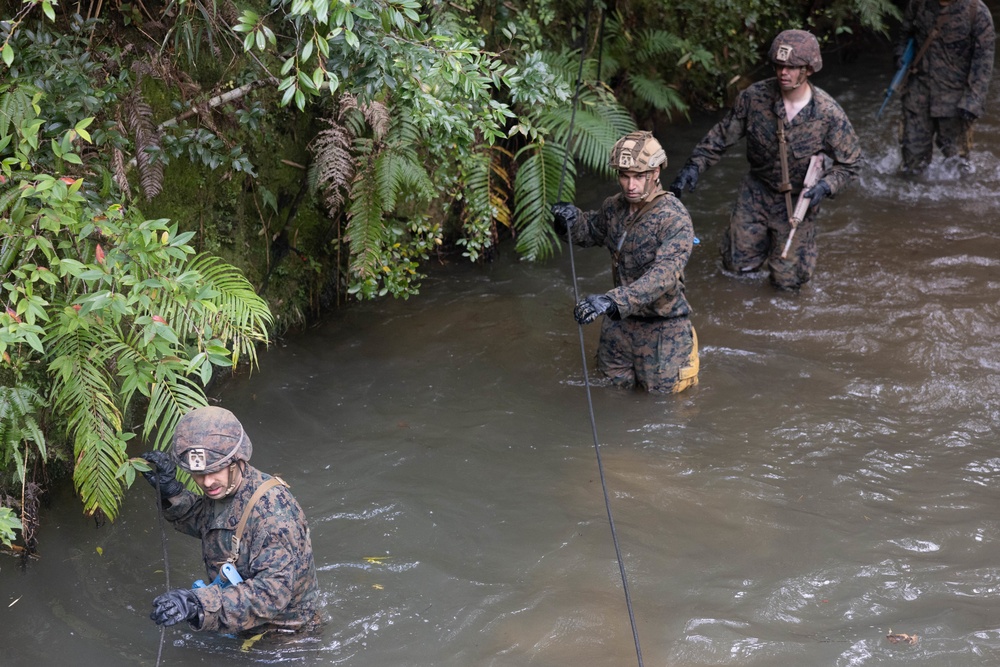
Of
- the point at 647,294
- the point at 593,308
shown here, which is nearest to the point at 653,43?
the point at 647,294

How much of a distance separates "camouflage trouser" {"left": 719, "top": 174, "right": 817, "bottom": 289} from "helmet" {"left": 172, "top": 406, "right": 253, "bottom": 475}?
15.9 ft

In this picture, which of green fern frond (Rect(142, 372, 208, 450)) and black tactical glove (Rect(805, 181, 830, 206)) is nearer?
green fern frond (Rect(142, 372, 208, 450))

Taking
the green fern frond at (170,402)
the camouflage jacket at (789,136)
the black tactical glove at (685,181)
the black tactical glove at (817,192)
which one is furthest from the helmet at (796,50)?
the green fern frond at (170,402)

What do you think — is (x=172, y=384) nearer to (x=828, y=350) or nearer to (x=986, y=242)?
(x=828, y=350)

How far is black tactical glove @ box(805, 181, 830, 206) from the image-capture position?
6.91 m

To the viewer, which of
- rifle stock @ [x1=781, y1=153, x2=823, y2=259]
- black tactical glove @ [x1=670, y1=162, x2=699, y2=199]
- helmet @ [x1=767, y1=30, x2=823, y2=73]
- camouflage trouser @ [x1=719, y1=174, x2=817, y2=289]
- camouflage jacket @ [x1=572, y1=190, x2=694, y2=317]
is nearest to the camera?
camouflage jacket @ [x1=572, y1=190, x2=694, y2=317]

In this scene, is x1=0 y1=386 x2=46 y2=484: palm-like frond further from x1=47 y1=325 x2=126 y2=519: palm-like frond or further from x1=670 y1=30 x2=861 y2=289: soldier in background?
x1=670 y1=30 x2=861 y2=289: soldier in background

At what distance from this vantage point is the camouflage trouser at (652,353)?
597cm

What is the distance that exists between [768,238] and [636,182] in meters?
2.27

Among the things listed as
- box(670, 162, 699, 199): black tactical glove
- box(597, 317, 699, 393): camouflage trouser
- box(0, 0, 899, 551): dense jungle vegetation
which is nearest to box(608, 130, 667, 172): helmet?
box(0, 0, 899, 551): dense jungle vegetation

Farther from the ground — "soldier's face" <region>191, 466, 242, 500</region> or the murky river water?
"soldier's face" <region>191, 466, 242, 500</region>

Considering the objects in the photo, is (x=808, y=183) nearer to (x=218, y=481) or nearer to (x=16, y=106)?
(x=218, y=481)

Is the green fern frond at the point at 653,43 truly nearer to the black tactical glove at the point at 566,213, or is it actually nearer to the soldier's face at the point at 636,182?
the black tactical glove at the point at 566,213

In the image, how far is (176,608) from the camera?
11.3ft
